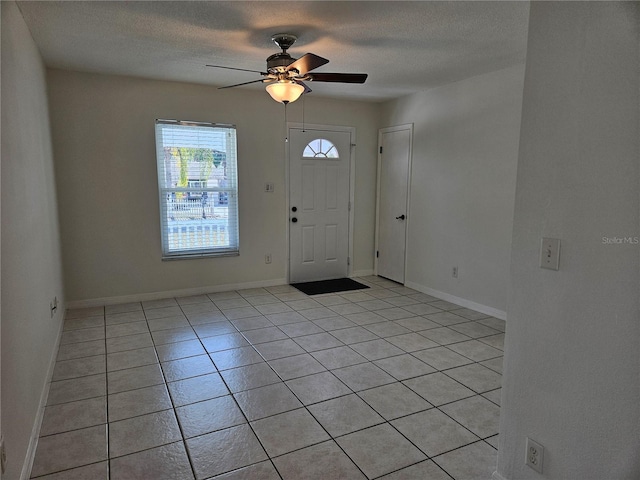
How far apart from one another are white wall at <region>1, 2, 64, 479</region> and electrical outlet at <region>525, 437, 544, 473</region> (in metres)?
2.10

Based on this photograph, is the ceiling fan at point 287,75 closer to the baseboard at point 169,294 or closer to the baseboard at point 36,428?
the baseboard at point 36,428

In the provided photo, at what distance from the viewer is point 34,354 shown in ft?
7.72

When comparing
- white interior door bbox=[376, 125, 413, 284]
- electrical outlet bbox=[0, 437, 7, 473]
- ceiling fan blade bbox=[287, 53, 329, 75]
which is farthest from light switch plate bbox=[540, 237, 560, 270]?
white interior door bbox=[376, 125, 413, 284]

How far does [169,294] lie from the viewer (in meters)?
4.77

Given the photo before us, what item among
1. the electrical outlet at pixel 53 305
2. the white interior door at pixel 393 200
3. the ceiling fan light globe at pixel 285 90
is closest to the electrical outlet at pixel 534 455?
the ceiling fan light globe at pixel 285 90

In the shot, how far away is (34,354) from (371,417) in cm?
197

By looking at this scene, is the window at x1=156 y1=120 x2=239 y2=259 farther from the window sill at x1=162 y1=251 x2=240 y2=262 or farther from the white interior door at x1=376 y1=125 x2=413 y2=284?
the white interior door at x1=376 y1=125 x2=413 y2=284

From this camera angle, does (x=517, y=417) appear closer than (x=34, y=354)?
Yes

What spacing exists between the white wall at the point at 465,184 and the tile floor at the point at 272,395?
1.79 feet

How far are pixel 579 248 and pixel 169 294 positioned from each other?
429 centimetres

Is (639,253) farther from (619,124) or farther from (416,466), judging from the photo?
(416,466)

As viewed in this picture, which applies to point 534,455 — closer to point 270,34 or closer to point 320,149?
point 270,34

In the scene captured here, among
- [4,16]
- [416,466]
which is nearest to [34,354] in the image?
[4,16]

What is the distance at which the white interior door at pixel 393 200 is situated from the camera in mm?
5309
